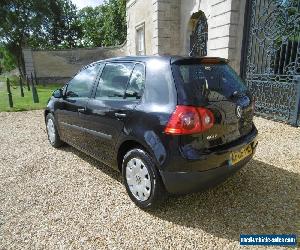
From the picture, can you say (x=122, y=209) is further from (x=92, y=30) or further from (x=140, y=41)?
(x=92, y=30)

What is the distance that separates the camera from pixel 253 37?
7.46 m

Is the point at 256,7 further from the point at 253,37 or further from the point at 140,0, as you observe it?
the point at 140,0

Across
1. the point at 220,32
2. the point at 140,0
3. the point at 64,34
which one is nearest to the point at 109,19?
the point at 64,34

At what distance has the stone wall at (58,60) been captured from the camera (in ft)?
73.5

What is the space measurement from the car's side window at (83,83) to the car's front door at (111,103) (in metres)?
0.24

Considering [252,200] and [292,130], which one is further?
[292,130]

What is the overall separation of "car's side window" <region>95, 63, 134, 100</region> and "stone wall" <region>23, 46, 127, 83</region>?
19.3m

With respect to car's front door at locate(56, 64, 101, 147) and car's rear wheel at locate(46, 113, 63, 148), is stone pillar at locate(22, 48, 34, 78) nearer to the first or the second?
car's rear wheel at locate(46, 113, 63, 148)

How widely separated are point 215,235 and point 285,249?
0.62m

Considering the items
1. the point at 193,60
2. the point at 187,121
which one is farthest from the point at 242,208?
the point at 193,60

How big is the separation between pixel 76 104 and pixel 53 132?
4.72 feet

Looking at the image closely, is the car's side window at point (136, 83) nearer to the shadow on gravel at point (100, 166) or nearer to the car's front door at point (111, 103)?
the car's front door at point (111, 103)

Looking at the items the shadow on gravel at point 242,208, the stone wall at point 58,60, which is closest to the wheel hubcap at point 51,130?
the shadow on gravel at point 242,208

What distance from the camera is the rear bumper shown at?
8.14 feet
